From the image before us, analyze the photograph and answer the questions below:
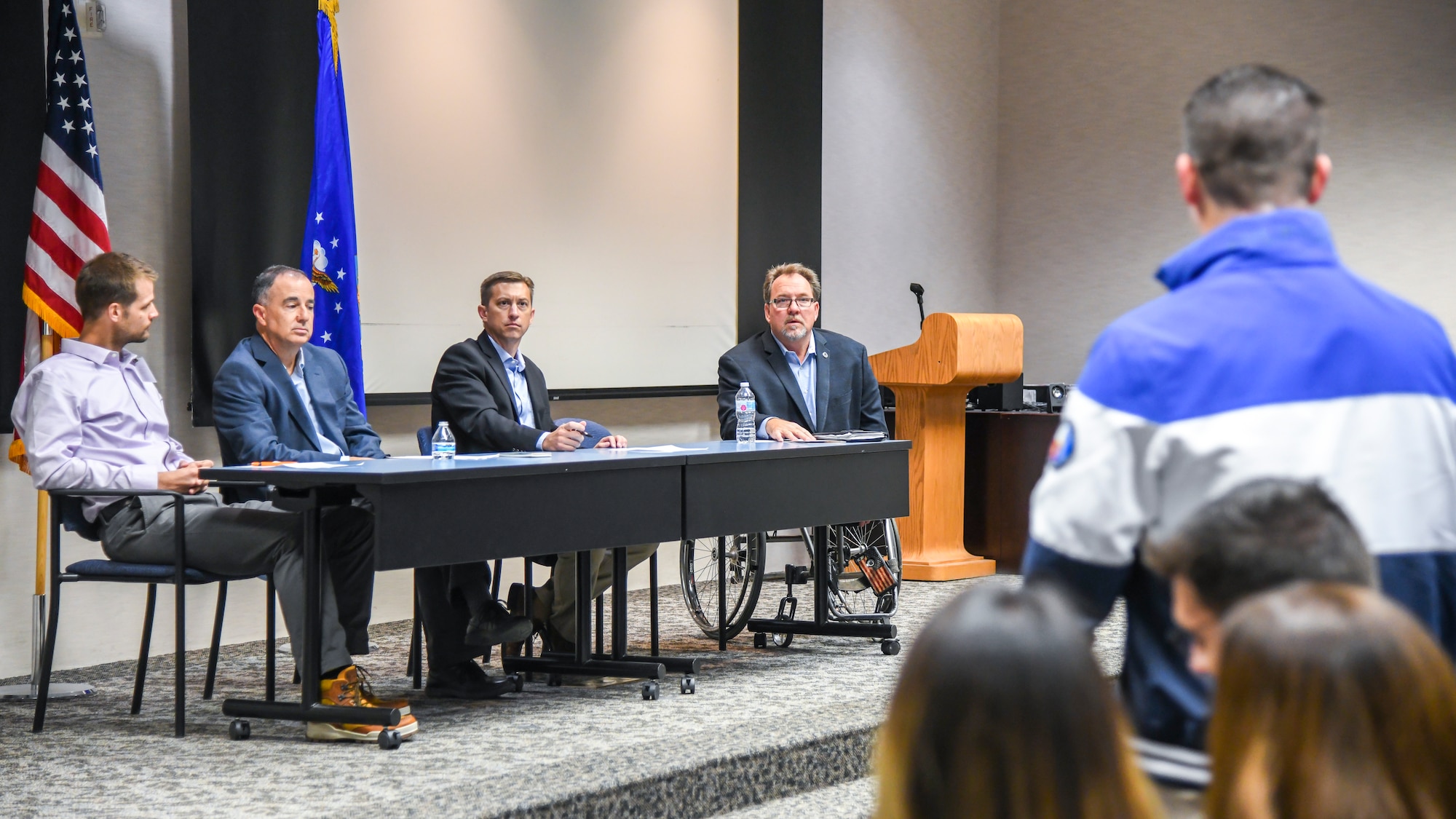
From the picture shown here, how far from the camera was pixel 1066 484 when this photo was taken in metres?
1.19

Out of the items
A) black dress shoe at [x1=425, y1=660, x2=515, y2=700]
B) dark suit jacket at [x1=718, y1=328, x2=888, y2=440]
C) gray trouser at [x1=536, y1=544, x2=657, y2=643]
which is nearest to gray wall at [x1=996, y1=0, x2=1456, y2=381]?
dark suit jacket at [x1=718, y1=328, x2=888, y2=440]

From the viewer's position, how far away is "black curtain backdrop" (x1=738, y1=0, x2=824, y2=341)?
666 centimetres

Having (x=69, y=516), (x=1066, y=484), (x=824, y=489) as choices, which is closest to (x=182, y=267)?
(x=69, y=516)

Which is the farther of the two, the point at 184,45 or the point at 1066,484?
the point at 184,45

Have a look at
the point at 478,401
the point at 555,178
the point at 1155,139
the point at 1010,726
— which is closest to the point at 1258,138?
the point at 1010,726

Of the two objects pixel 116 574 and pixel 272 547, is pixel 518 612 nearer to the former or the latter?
pixel 272 547

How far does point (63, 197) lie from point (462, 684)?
1.89 meters

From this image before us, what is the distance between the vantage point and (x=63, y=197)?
13.6ft

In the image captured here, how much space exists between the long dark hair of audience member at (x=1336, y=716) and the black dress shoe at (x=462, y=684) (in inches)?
128

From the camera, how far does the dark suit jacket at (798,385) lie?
16.3 feet

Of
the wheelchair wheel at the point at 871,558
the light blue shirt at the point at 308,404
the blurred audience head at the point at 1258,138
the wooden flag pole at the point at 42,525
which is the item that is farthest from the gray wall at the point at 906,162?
the blurred audience head at the point at 1258,138

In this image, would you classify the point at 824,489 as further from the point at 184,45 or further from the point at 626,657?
the point at 184,45

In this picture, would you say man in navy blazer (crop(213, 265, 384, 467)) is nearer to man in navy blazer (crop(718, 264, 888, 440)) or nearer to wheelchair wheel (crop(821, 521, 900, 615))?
man in navy blazer (crop(718, 264, 888, 440))

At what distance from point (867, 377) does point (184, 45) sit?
264 cm
